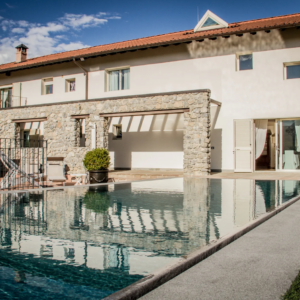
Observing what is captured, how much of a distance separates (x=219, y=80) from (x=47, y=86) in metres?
10.6

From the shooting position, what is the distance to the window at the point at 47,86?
68.6 feet

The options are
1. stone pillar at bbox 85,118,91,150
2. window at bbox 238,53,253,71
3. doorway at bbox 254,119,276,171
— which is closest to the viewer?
window at bbox 238,53,253,71

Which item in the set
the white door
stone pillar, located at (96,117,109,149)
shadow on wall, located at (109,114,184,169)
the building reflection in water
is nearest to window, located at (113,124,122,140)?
shadow on wall, located at (109,114,184,169)

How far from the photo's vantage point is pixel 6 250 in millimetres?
3684

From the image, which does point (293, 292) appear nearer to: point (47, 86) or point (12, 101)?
point (47, 86)

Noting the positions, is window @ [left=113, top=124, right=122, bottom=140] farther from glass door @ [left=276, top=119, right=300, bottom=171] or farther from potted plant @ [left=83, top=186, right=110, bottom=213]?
potted plant @ [left=83, top=186, right=110, bottom=213]

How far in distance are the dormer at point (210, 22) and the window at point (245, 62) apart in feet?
7.03

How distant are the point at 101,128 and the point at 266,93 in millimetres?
7415

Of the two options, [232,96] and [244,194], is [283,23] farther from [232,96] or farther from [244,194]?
[244,194]

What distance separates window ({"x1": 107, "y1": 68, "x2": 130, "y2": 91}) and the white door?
20.8ft

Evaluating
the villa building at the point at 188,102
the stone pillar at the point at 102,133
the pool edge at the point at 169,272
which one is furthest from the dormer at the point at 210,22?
the pool edge at the point at 169,272

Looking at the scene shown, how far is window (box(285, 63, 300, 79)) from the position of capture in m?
14.9

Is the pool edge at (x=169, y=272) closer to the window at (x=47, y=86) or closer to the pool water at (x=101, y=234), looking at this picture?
the pool water at (x=101, y=234)

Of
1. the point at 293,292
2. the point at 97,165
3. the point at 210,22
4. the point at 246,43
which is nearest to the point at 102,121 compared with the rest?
the point at 97,165
